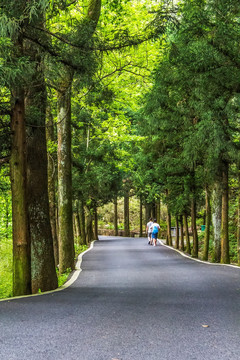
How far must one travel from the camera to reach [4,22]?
704cm

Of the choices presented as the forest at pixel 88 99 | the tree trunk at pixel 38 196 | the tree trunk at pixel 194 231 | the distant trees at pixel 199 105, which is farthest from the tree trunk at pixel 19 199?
the tree trunk at pixel 194 231

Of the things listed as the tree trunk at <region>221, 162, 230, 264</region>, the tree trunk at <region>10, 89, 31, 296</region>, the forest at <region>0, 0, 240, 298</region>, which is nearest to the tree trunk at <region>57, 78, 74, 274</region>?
the forest at <region>0, 0, 240, 298</region>

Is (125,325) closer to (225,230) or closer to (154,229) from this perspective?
(225,230)

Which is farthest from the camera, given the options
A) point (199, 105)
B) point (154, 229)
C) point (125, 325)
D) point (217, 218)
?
point (154, 229)

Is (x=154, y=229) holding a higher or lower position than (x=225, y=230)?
lower

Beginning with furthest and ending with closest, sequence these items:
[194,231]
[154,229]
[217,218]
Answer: [154,229], [194,231], [217,218]

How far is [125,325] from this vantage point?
5352 mm

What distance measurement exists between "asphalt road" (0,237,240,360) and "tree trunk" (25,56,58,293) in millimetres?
1379

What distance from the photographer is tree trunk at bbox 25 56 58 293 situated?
9.76 m

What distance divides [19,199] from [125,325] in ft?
13.8

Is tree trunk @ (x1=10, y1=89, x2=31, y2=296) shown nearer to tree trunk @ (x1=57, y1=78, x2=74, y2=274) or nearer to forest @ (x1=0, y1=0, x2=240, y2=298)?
forest @ (x1=0, y1=0, x2=240, y2=298)

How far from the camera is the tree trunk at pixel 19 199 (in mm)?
8672

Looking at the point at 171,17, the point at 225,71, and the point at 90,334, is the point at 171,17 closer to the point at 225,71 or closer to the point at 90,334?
the point at 225,71

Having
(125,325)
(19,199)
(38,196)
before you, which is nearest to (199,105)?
(38,196)
